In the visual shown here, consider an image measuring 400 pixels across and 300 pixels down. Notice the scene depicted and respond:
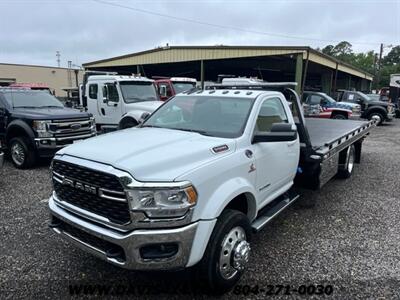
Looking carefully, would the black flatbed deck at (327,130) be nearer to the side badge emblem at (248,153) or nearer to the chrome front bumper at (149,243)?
the side badge emblem at (248,153)

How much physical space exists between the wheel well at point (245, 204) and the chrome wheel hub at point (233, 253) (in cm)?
30

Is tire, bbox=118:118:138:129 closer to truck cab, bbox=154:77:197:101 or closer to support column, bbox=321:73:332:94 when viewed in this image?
truck cab, bbox=154:77:197:101

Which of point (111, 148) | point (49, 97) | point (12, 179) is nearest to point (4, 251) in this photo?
point (111, 148)

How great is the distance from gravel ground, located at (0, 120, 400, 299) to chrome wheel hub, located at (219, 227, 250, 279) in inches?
10.1

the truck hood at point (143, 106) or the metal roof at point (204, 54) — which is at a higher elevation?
the metal roof at point (204, 54)

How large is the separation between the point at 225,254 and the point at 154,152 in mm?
1112

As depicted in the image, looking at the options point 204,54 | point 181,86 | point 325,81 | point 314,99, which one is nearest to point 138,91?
→ point 181,86

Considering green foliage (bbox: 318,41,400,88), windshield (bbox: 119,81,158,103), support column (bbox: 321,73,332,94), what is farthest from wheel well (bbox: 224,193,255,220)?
green foliage (bbox: 318,41,400,88)

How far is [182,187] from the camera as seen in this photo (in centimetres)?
262

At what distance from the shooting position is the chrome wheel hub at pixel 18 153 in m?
7.68

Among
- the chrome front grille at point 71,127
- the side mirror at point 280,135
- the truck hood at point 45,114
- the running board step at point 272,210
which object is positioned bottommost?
the running board step at point 272,210

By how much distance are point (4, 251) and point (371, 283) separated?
13.2ft

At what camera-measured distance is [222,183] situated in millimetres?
3012

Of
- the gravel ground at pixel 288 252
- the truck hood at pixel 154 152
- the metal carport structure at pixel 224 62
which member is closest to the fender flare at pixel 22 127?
the gravel ground at pixel 288 252
